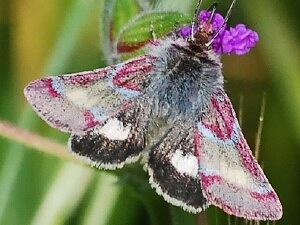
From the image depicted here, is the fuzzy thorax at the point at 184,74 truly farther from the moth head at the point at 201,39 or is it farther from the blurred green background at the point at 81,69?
the blurred green background at the point at 81,69

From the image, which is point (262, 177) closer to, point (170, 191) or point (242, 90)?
point (170, 191)

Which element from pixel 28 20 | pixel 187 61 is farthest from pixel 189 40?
pixel 28 20

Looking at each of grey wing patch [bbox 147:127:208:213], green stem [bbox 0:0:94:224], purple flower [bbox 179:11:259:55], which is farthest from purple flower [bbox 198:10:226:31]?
green stem [bbox 0:0:94:224]

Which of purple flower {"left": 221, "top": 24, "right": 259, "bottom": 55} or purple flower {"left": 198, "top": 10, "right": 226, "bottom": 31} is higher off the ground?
purple flower {"left": 198, "top": 10, "right": 226, "bottom": 31}

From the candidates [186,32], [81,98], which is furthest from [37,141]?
[186,32]

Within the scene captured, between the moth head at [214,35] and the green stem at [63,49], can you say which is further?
the green stem at [63,49]

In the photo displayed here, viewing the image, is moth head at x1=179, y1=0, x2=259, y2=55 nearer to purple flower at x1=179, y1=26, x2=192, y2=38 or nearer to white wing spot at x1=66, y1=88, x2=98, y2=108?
purple flower at x1=179, y1=26, x2=192, y2=38

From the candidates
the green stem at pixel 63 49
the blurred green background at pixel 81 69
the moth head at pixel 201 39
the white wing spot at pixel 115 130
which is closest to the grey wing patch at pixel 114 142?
the white wing spot at pixel 115 130
